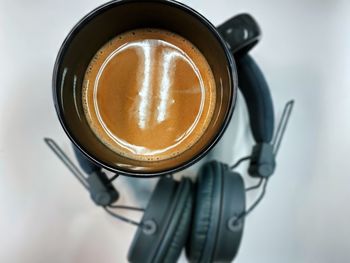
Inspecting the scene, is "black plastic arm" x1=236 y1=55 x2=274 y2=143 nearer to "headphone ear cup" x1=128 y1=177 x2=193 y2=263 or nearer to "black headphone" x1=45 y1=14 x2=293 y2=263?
"black headphone" x1=45 y1=14 x2=293 y2=263

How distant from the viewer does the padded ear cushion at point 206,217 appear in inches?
22.9

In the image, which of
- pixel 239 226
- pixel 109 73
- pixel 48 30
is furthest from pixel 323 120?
pixel 48 30

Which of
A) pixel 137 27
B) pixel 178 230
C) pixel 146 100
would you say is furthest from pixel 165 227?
pixel 137 27

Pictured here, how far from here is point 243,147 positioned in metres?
0.69

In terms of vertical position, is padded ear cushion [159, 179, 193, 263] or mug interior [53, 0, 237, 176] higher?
mug interior [53, 0, 237, 176]

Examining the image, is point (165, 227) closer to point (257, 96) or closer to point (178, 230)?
point (178, 230)

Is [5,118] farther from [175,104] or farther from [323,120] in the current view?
[323,120]

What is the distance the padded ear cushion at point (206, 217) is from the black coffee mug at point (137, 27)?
9cm

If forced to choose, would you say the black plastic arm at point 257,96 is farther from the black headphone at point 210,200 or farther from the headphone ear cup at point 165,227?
the headphone ear cup at point 165,227

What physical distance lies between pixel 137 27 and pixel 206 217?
28 cm

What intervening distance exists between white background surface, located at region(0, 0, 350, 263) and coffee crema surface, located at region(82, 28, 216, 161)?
0.45 ft

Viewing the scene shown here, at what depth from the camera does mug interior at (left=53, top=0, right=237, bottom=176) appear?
1.53 feet

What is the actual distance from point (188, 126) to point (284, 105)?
0.21m

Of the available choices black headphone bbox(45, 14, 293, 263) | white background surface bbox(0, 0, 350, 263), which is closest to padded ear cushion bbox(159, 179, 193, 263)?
black headphone bbox(45, 14, 293, 263)
